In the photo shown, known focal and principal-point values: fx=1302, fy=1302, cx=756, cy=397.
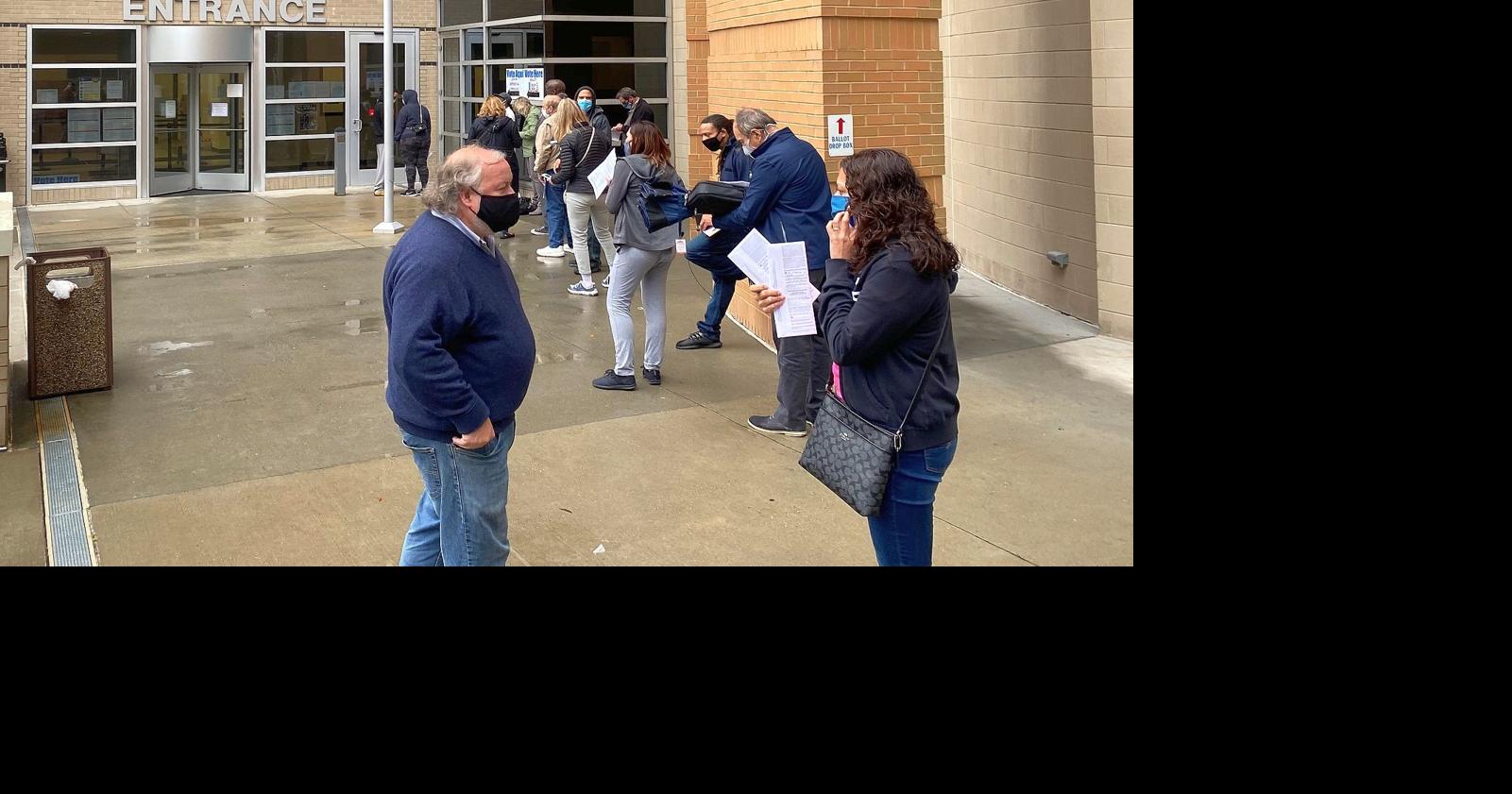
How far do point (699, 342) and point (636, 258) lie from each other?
1.42 meters

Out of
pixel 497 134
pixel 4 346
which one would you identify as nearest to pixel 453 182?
pixel 4 346

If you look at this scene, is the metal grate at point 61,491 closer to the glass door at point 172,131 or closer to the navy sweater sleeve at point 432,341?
the navy sweater sleeve at point 432,341

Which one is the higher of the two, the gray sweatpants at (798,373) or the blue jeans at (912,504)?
the gray sweatpants at (798,373)

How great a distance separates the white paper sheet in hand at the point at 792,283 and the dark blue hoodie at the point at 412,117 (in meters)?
15.0

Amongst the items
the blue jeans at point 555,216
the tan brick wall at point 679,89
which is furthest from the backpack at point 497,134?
the tan brick wall at point 679,89

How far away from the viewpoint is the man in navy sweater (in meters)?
4.06

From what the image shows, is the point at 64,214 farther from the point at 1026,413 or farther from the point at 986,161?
the point at 1026,413

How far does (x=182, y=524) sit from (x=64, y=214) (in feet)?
46.8

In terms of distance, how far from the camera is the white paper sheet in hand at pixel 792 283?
5.30 metres

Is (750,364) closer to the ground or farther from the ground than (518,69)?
closer to the ground

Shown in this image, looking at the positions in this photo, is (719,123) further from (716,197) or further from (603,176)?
(716,197)

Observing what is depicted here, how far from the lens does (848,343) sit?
4.06 m

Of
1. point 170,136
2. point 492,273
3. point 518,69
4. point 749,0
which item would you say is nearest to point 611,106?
point 518,69

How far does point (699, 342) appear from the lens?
30.9 ft
